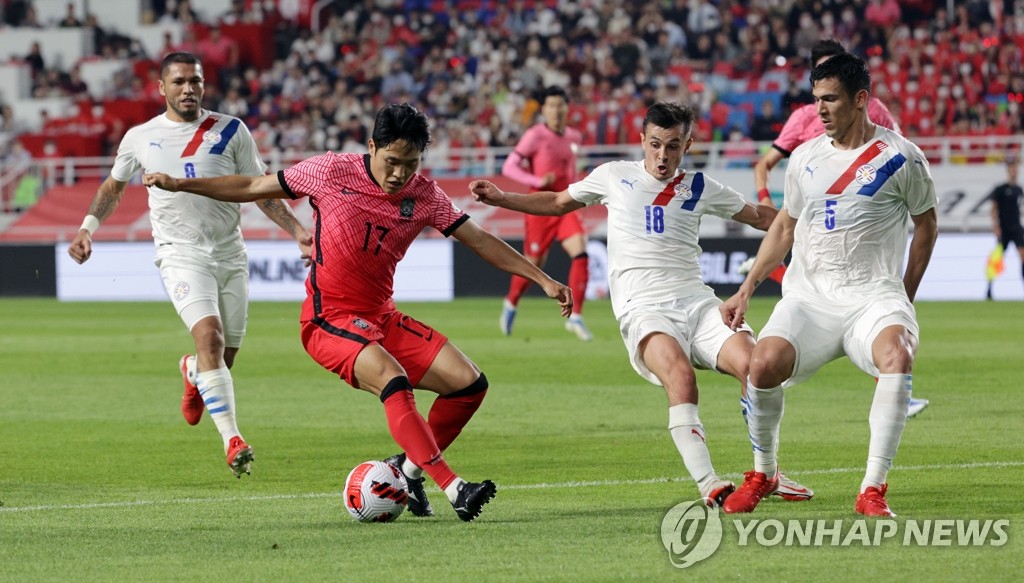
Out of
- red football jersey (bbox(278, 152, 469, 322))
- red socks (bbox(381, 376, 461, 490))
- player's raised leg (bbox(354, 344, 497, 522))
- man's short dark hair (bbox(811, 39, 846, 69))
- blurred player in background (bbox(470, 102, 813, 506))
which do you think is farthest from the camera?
man's short dark hair (bbox(811, 39, 846, 69))

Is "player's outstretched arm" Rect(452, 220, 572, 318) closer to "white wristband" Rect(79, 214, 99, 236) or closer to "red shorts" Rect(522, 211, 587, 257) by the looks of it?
"white wristband" Rect(79, 214, 99, 236)

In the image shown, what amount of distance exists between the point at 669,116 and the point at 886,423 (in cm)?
178

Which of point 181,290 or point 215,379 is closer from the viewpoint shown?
point 215,379

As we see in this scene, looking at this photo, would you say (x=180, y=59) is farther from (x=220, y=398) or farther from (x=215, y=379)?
(x=220, y=398)

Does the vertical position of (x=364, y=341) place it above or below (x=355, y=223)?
below

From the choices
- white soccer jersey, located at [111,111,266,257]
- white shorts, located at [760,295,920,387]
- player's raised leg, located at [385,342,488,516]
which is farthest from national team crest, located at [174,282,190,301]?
white shorts, located at [760,295,920,387]

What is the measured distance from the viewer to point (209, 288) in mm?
8961

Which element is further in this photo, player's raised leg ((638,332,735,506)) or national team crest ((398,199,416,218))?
national team crest ((398,199,416,218))

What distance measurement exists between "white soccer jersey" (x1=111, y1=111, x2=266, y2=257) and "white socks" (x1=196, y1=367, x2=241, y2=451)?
808 millimetres

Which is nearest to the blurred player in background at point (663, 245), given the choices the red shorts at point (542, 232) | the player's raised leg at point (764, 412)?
the player's raised leg at point (764, 412)

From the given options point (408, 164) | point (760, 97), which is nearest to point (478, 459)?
point (408, 164)

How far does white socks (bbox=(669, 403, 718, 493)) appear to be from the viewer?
668 centimetres

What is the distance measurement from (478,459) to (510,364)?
19.5 ft

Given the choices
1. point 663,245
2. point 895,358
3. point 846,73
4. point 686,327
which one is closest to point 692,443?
point 686,327
